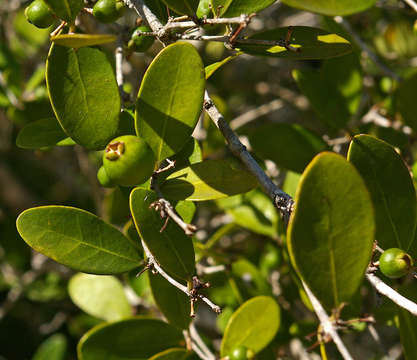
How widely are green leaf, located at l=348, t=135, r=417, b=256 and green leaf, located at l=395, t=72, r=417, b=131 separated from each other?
552mm

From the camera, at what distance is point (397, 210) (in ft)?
3.54

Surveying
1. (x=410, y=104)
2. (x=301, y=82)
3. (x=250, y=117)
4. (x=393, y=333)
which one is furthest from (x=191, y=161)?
(x=393, y=333)

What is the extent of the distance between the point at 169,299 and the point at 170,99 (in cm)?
56

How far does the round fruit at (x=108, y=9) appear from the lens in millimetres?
1129

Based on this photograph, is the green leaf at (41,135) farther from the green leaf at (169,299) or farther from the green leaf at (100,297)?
the green leaf at (100,297)

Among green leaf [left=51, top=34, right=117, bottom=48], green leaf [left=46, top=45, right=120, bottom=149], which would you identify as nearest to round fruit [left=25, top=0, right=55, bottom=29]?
green leaf [left=46, top=45, right=120, bottom=149]

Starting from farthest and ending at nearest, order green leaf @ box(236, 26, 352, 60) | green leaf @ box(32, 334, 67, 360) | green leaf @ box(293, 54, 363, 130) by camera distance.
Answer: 1. green leaf @ box(32, 334, 67, 360)
2. green leaf @ box(293, 54, 363, 130)
3. green leaf @ box(236, 26, 352, 60)

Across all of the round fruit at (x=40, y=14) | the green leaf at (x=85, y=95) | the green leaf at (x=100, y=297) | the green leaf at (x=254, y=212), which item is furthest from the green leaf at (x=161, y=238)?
the green leaf at (x=100, y=297)

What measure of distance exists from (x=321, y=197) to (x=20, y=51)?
2.09 metres

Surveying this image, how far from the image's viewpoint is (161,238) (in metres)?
1.02

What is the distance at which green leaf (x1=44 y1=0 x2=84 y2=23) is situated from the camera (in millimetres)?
995

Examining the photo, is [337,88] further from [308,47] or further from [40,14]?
[40,14]

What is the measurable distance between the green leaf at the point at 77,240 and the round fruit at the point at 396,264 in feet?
1.89

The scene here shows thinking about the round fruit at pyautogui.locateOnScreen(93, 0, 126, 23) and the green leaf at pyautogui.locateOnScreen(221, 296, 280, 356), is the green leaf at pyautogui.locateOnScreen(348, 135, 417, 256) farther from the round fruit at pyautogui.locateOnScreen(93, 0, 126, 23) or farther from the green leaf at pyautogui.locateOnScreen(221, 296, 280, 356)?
the round fruit at pyautogui.locateOnScreen(93, 0, 126, 23)
